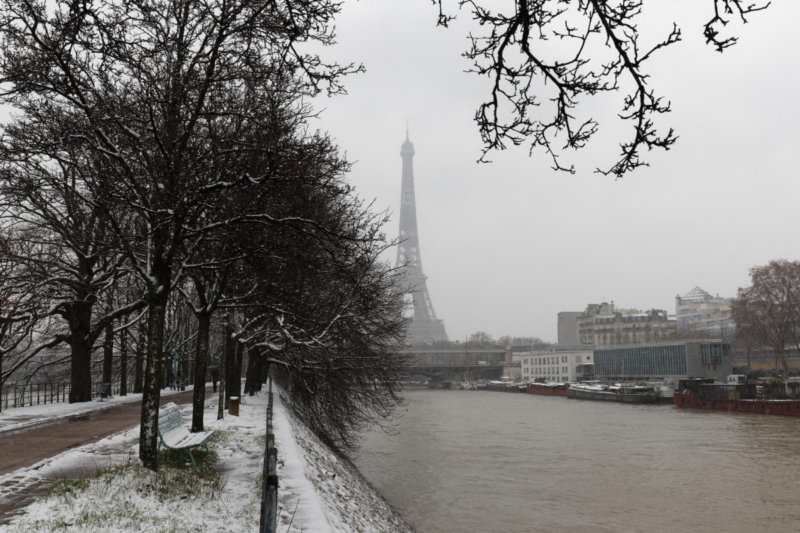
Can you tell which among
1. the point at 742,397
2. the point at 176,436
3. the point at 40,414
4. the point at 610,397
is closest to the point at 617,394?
the point at 610,397

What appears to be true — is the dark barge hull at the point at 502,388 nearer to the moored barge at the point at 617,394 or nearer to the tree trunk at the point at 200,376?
the moored barge at the point at 617,394

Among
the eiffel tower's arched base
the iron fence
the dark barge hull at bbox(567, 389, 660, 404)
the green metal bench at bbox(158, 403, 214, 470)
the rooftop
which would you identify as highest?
the rooftop

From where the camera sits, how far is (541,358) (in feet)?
388

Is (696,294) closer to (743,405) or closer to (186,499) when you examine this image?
(743,405)

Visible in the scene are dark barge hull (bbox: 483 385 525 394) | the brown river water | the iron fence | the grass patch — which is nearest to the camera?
the grass patch

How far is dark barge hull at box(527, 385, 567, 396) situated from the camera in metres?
86.3

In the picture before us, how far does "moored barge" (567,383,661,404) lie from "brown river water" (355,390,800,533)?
24.4 m

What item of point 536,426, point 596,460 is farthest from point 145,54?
point 536,426

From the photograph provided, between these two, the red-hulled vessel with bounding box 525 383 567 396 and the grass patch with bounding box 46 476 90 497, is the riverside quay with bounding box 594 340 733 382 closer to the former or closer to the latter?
the red-hulled vessel with bounding box 525 383 567 396

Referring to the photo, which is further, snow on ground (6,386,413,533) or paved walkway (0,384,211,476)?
paved walkway (0,384,211,476)

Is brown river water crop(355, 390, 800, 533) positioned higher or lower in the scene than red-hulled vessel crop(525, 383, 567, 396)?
higher

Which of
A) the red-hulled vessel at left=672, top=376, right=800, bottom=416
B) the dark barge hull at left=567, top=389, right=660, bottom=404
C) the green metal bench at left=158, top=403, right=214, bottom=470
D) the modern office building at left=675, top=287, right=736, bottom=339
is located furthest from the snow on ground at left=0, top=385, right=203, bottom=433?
the modern office building at left=675, top=287, right=736, bottom=339

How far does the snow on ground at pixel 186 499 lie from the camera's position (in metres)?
6.86

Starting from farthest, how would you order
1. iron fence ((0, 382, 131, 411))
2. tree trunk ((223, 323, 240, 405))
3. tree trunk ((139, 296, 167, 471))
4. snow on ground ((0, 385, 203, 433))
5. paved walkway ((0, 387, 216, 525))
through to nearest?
iron fence ((0, 382, 131, 411)) → tree trunk ((223, 323, 240, 405)) → snow on ground ((0, 385, 203, 433)) → tree trunk ((139, 296, 167, 471)) → paved walkway ((0, 387, 216, 525))
